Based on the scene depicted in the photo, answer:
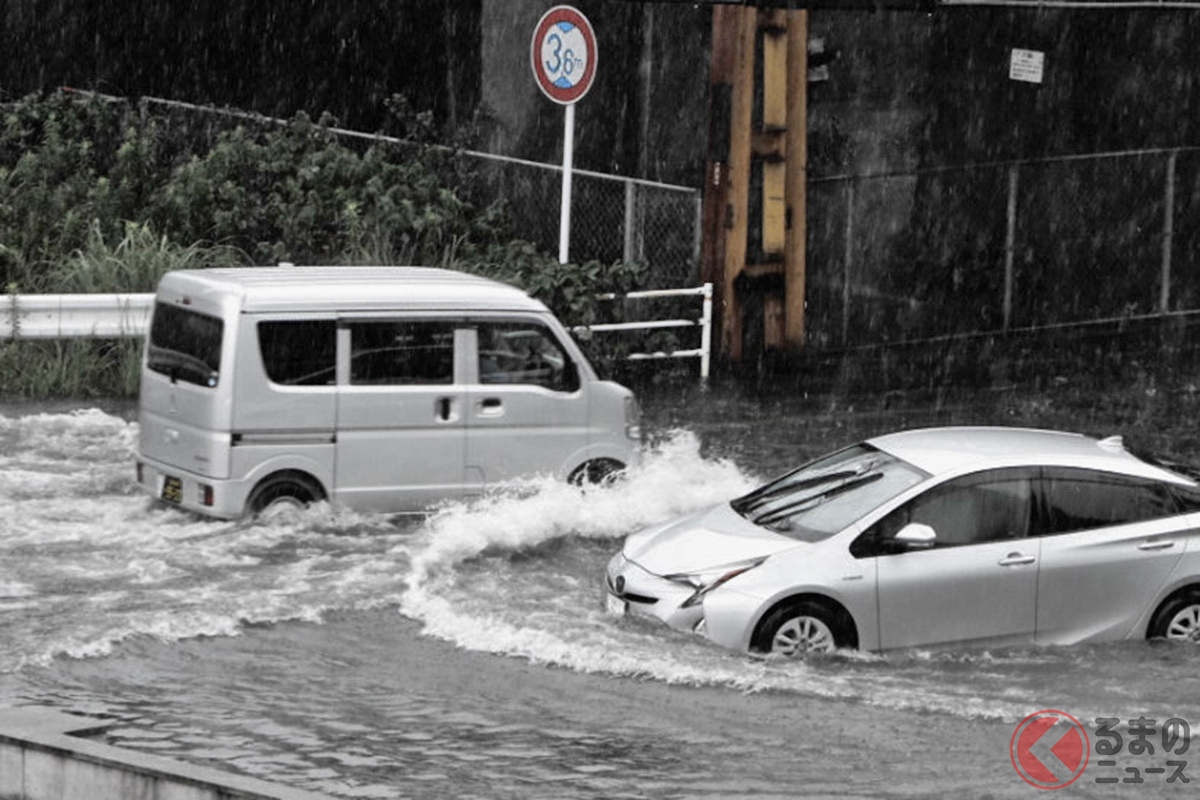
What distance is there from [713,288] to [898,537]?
10517 millimetres

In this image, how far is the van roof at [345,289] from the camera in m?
15.0

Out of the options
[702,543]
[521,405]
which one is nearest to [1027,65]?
[521,405]

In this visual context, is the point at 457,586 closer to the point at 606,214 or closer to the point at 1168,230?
the point at 606,214

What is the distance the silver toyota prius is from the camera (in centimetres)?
1213

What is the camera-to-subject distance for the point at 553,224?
25.4 meters

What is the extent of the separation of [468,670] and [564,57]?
34.5 feet

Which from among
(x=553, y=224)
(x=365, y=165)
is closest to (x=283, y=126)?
(x=365, y=165)

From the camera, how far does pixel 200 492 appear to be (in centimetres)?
1501

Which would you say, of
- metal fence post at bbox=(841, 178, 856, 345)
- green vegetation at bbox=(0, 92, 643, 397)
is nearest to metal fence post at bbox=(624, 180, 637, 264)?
green vegetation at bbox=(0, 92, 643, 397)

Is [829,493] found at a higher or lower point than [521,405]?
lower

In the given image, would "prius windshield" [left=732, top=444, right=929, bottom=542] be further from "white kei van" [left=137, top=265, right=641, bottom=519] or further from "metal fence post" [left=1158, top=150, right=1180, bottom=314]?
"metal fence post" [left=1158, top=150, right=1180, bottom=314]

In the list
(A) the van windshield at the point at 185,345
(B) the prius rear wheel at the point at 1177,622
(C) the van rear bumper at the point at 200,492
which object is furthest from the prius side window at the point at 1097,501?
(A) the van windshield at the point at 185,345

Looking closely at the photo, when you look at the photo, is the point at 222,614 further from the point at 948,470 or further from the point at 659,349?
the point at 659,349

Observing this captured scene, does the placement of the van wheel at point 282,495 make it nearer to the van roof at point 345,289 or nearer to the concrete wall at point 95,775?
the van roof at point 345,289
